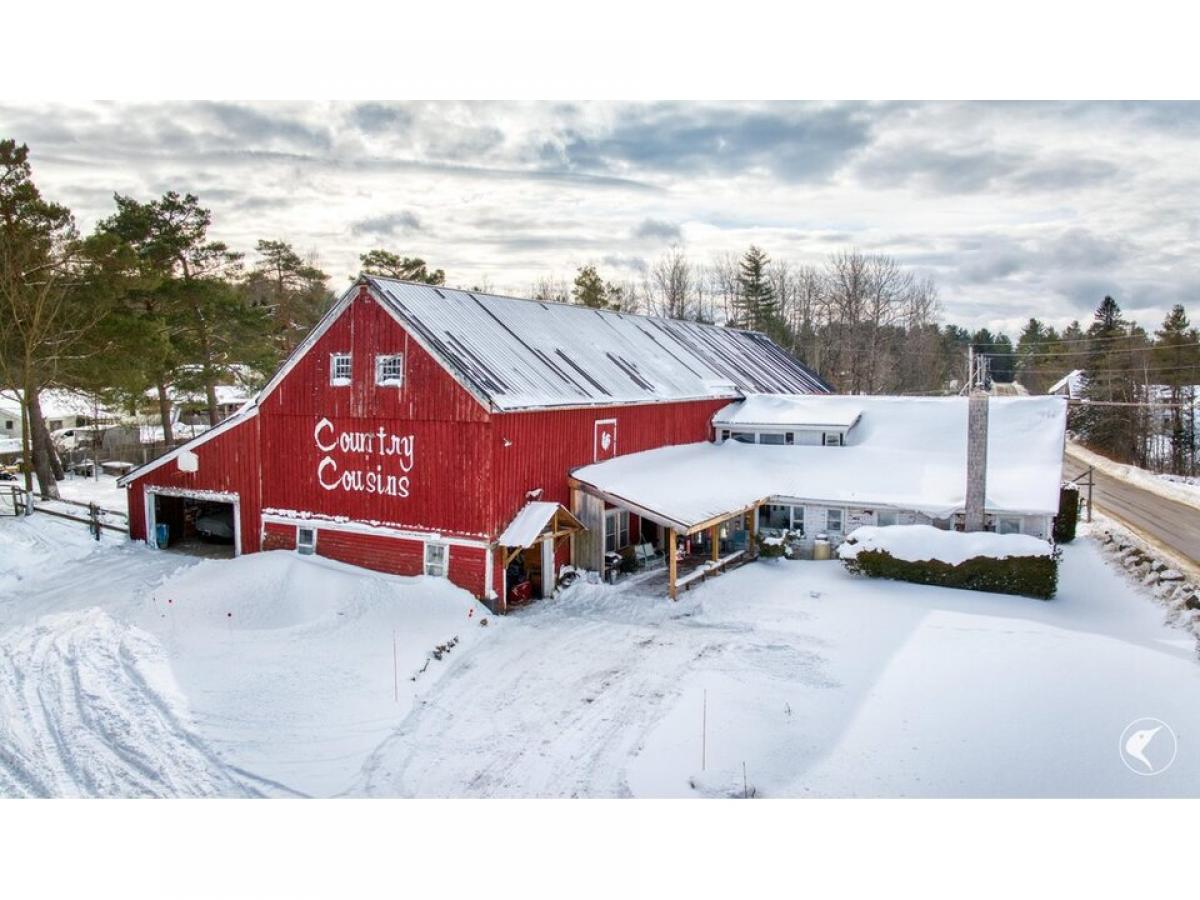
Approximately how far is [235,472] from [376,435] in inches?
192

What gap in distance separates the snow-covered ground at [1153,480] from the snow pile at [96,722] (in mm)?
33389

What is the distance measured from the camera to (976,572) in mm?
17016

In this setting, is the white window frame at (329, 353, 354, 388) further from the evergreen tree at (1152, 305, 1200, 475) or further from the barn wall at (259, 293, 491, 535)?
the evergreen tree at (1152, 305, 1200, 475)

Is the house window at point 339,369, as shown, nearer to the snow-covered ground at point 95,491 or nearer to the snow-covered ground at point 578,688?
the snow-covered ground at point 578,688

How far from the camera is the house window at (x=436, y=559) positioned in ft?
55.2

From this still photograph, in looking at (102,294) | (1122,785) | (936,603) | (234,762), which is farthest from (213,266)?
(1122,785)

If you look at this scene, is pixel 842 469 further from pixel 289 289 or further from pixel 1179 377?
pixel 289 289

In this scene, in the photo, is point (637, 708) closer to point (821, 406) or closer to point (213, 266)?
point (821, 406)

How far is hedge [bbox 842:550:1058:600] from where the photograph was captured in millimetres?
16531

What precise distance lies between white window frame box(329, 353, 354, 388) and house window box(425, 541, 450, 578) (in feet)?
14.4

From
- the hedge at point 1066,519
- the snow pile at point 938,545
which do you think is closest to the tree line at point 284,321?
the hedge at point 1066,519

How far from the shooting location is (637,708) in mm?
11383

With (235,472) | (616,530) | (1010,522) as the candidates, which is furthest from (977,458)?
(235,472)

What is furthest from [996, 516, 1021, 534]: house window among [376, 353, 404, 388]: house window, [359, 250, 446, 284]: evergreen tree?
[359, 250, 446, 284]: evergreen tree
